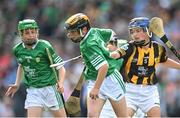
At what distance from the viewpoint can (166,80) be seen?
58.4 ft

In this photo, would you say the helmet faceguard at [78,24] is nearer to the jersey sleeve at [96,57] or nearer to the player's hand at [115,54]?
the jersey sleeve at [96,57]

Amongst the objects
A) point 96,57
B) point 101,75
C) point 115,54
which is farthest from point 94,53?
point 115,54

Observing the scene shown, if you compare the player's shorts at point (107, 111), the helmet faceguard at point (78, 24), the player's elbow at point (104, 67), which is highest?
the helmet faceguard at point (78, 24)

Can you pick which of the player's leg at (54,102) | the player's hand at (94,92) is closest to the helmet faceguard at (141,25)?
the player's hand at (94,92)

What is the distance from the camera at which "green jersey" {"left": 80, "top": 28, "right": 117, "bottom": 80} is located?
1188 centimetres

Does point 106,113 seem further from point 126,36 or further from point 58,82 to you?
point 126,36

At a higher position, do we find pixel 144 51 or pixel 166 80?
pixel 144 51

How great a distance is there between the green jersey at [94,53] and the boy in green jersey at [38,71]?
758mm

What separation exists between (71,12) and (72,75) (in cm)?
288

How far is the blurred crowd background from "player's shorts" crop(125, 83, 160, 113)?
441cm

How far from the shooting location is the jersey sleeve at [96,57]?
11852 mm

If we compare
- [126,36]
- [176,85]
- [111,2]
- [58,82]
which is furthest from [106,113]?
[111,2]

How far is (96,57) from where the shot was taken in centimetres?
1187

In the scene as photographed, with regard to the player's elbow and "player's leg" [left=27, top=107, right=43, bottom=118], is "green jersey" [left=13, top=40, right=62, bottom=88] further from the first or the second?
the player's elbow
